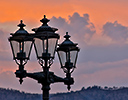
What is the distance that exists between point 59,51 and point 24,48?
289 centimetres

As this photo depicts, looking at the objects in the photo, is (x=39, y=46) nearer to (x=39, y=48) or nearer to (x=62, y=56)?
(x=39, y=48)

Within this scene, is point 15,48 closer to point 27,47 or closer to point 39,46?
point 27,47

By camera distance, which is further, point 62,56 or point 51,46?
point 62,56

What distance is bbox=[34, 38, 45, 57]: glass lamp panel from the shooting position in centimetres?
2536

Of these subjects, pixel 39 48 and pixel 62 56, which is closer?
pixel 39 48

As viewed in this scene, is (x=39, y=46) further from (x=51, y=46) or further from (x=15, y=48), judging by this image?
(x=15, y=48)

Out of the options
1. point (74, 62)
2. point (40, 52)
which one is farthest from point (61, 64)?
point (40, 52)

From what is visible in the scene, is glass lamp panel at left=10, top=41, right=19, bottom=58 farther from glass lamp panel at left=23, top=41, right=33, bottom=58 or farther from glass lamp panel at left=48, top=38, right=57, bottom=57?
glass lamp panel at left=48, top=38, right=57, bottom=57

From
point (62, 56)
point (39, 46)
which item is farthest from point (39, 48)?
point (62, 56)

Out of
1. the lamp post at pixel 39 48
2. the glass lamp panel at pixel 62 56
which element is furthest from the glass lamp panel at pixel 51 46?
the glass lamp panel at pixel 62 56

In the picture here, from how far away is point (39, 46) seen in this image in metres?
25.5

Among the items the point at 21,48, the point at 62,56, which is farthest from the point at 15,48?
the point at 62,56

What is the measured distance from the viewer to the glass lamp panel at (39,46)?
999 inches

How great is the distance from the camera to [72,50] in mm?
28031
